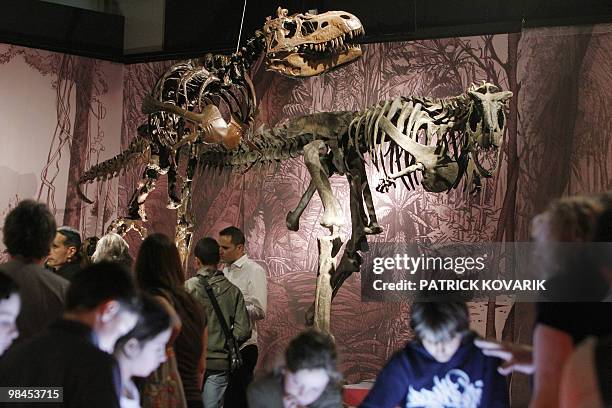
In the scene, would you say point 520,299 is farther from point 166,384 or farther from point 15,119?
point 15,119

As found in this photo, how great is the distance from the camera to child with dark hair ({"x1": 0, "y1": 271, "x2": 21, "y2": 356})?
2877 millimetres

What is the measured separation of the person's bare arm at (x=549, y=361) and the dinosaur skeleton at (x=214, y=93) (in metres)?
2.99

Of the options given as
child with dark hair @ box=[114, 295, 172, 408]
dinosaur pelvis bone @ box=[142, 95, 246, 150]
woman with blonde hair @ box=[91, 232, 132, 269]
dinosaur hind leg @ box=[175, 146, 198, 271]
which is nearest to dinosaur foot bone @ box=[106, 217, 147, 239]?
dinosaur hind leg @ box=[175, 146, 198, 271]

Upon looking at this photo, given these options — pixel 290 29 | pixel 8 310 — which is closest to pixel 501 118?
pixel 290 29

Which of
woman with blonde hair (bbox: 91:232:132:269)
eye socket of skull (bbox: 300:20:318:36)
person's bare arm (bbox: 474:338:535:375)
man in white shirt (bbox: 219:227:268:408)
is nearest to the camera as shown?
person's bare arm (bbox: 474:338:535:375)

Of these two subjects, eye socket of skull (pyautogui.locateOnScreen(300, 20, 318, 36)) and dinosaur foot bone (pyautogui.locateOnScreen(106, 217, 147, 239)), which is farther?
dinosaur foot bone (pyautogui.locateOnScreen(106, 217, 147, 239))

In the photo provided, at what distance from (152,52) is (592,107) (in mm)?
4161

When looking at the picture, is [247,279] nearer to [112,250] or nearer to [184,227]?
[184,227]

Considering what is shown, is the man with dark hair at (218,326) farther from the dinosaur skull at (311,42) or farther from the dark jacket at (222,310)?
the dinosaur skull at (311,42)

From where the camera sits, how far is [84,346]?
8.97ft

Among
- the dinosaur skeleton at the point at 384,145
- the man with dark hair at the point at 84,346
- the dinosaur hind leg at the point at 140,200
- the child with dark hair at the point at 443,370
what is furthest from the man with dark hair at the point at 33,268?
the dinosaur hind leg at the point at 140,200

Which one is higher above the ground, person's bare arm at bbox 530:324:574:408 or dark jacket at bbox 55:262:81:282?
dark jacket at bbox 55:262:81:282

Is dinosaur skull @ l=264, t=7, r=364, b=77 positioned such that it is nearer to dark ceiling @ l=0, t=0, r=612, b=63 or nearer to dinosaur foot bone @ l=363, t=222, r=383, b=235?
dinosaur foot bone @ l=363, t=222, r=383, b=235

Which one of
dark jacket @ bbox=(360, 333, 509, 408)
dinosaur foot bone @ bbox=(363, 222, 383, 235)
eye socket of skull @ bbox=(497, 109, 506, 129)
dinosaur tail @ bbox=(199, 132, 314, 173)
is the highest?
dinosaur tail @ bbox=(199, 132, 314, 173)
